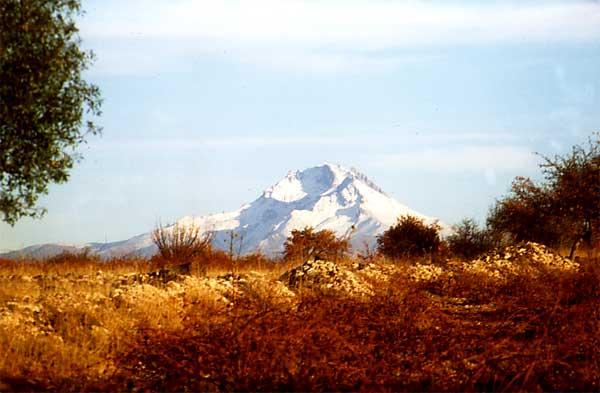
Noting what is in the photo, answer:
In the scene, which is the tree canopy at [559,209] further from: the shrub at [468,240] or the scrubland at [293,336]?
the scrubland at [293,336]

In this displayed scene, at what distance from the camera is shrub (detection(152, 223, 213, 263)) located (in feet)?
64.3

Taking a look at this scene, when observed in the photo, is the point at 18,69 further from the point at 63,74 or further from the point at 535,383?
the point at 535,383

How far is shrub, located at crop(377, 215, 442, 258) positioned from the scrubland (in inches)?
521

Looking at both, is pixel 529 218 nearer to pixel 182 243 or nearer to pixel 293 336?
pixel 182 243

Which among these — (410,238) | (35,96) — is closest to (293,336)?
(35,96)

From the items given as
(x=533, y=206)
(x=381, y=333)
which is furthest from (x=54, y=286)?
(x=533, y=206)

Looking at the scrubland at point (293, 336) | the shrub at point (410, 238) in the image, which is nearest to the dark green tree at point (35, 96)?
the scrubland at point (293, 336)

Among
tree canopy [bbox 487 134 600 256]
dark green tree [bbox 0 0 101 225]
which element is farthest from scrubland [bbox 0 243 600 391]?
tree canopy [bbox 487 134 600 256]

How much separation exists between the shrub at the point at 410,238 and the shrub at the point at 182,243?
10.1 m

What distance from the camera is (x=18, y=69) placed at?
530 inches

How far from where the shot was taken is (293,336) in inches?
299

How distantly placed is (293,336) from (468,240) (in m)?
25.5

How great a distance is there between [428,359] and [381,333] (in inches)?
42.8

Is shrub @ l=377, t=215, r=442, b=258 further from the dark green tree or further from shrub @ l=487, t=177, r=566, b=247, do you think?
the dark green tree
